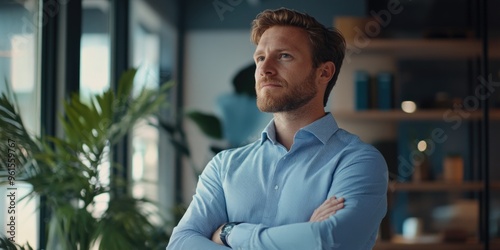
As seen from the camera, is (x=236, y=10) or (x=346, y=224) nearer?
(x=346, y=224)

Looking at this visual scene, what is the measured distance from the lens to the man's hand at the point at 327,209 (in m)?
1.68

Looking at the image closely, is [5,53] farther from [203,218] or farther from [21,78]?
[203,218]

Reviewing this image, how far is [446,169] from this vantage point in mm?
4906

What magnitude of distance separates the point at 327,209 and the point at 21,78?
5.78 feet

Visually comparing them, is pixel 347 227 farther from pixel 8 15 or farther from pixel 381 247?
pixel 381 247

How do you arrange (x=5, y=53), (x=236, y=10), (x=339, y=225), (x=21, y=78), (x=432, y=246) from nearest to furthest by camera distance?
(x=339, y=225), (x=5, y=53), (x=21, y=78), (x=432, y=246), (x=236, y=10)

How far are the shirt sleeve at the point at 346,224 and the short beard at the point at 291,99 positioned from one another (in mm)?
159

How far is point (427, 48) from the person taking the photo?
16.1ft

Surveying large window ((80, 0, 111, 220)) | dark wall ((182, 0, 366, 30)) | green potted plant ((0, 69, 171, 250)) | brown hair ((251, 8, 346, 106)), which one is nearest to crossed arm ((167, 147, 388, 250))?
brown hair ((251, 8, 346, 106))

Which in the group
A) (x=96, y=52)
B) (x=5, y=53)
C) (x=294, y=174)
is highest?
(x=96, y=52)

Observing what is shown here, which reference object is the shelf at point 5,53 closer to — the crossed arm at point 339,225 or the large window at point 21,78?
the large window at point 21,78

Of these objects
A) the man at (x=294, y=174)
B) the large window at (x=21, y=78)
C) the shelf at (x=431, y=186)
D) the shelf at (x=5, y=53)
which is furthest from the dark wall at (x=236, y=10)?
the man at (x=294, y=174)

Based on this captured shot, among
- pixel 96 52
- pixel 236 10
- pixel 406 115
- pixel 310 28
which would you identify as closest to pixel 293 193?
pixel 310 28

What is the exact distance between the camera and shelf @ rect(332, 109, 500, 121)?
15.8 feet
